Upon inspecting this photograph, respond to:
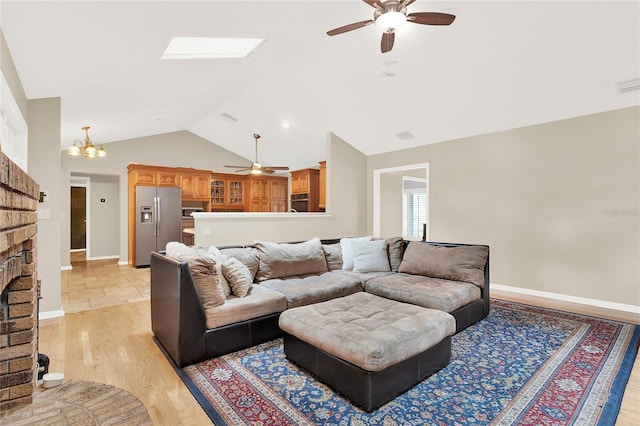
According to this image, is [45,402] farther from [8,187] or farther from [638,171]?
[638,171]

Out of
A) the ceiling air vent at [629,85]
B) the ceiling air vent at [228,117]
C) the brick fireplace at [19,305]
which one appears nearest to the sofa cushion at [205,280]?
the brick fireplace at [19,305]

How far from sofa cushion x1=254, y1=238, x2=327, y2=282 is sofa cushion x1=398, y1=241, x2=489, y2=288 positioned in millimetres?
1071

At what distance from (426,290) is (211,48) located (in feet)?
11.4

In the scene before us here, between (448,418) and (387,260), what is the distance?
7.79 feet

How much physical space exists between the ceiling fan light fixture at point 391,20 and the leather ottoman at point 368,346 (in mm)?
2176

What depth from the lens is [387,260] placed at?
415 centimetres

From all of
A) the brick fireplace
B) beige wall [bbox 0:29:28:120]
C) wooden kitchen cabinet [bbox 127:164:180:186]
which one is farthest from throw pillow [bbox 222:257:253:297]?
wooden kitchen cabinet [bbox 127:164:180:186]

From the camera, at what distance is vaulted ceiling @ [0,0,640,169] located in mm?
2449

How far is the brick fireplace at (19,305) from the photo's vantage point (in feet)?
3.62

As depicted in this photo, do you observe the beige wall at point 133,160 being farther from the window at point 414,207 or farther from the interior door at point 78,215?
the window at point 414,207

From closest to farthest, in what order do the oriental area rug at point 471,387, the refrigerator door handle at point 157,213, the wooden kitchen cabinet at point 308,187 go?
the oriental area rug at point 471,387
the refrigerator door handle at point 157,213
the wooden kitchen cabinet at point 308,187

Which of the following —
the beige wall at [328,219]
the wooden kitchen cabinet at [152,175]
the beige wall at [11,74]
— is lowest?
the beige wall at [328,219]

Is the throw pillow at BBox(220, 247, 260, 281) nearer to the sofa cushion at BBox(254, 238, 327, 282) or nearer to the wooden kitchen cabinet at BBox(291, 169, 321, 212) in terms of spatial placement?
the sofa cushion at BBox(254, 238, 327, 282)

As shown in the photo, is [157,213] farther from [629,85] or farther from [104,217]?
[629,85]
